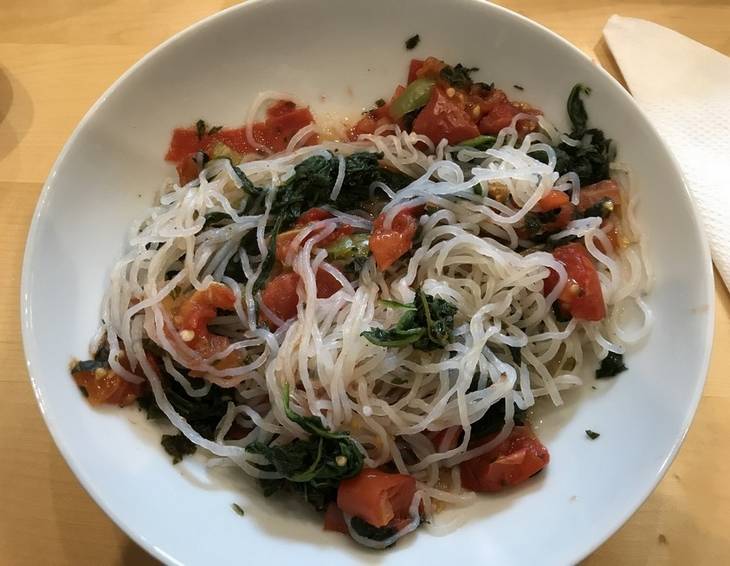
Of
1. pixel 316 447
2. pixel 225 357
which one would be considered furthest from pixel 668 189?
pixel 225 357

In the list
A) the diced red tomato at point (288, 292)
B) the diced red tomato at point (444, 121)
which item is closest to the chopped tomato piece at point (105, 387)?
the diced red tomato at point (288, 292)


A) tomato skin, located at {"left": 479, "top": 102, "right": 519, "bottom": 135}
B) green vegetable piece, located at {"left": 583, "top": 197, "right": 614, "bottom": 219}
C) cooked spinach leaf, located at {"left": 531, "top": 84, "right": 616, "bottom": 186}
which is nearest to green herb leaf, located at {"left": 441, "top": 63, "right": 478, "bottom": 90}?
tomato skin, located at {"left": 479, "top": 102, "right": 519, "bottom": 135}

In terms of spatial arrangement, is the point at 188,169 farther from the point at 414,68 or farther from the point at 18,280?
the point at 414,68

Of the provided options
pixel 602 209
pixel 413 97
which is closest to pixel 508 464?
pixel 602 209

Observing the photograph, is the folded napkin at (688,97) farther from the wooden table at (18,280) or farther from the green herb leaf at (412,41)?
the green herb leaf at (412,41)

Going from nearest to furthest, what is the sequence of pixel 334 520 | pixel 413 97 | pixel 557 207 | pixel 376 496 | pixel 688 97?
pixel 376 496 → pixel 334 520 → pixel 557 207 → pixel 413 97 → pixel 688 97
